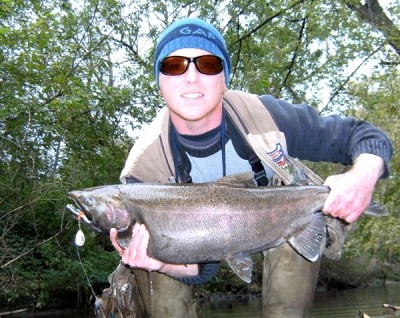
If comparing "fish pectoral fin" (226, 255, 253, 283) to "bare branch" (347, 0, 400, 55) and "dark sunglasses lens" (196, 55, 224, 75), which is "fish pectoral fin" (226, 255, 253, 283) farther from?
"bare branch" (347, 0, 400, 55)

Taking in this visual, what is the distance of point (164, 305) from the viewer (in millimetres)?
3738

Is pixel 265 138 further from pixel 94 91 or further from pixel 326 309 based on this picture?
pixel 326 309

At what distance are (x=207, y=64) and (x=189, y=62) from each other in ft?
0.41

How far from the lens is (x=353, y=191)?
2.99 m

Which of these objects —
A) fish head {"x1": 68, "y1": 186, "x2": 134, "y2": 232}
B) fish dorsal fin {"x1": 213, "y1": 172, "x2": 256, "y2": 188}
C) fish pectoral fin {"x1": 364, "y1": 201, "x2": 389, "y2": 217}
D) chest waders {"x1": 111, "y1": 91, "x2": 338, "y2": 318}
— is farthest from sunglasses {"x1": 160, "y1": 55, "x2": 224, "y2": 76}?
fish pectoral fin {"x1": 364, "y1": 201, "x2": 389, "y2": 217}

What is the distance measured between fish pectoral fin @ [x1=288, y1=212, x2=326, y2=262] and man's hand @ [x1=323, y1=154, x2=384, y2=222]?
105 millimetres

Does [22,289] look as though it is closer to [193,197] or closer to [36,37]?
[36,37]

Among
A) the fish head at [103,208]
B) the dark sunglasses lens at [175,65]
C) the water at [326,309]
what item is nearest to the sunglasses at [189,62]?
the dark sunglasses lens at [175,65]

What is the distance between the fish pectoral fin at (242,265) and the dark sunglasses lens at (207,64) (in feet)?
4.17

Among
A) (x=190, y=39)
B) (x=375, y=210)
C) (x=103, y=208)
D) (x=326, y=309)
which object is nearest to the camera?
(x=103, y=208)

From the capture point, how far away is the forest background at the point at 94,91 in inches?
434

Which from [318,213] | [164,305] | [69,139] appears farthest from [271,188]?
[69,139]

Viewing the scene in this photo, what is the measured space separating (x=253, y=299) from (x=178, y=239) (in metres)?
22.6

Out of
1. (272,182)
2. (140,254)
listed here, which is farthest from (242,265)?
(272,182)
